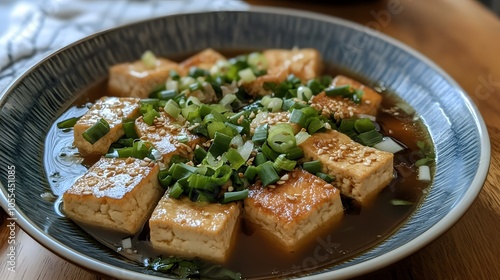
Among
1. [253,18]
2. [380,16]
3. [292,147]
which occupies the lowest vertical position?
[380,16]

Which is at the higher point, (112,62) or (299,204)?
(299,204)

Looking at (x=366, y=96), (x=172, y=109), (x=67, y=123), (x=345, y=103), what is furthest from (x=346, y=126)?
(x=67, y=123)

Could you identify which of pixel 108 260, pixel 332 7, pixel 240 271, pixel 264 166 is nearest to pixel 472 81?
pixel 332 7

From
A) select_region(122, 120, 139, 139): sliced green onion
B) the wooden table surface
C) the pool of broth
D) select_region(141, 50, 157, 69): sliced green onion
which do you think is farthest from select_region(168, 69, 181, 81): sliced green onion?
the wooden table surface

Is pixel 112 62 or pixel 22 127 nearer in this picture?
pixel 22 127

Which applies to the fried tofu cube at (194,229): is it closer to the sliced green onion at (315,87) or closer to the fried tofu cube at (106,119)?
the fried tofu cube at (106,119)

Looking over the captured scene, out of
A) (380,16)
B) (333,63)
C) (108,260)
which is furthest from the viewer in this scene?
(380,16)

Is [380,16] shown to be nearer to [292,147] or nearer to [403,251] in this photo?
[292,147]

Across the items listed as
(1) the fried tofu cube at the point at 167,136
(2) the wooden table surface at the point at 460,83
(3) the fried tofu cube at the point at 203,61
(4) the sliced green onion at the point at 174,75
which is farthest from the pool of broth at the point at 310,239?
(3) the fried tofu cube at the point at 203,61

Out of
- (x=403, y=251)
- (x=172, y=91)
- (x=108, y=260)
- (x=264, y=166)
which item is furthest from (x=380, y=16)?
(x=108, y=260)

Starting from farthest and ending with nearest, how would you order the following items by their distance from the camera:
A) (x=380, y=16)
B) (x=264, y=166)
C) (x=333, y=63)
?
(x=380, y=16) → (x=333, y=63) → (x=264, y=166)
